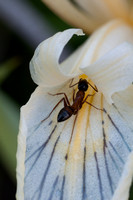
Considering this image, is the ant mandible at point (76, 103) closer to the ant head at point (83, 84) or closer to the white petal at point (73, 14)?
the ant head at point (83, 84)

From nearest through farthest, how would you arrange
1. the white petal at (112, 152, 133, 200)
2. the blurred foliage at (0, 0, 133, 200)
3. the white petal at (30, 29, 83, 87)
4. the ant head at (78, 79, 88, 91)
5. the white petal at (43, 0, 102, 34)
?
the white petal at (112, 152, 133, 200) → the white petal at (30, 29, 83, 87) → the ant head at (78, 79, 88, 91) → the white petal at (43, 0, 102, 34) → the blurred foliage at (0, 0, 133, 200)

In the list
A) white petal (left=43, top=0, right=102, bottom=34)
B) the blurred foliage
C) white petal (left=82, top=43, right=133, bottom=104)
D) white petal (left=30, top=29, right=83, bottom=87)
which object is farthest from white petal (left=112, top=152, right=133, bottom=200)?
white petal (left=43, top=0, right=102, bottom=34)

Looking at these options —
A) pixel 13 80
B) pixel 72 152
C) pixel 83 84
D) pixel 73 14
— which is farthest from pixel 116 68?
pixel 13 80

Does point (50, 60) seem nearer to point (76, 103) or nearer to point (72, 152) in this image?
point (76, 103)

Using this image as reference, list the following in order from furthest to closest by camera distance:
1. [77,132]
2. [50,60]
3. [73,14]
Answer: [73,14] → [77,132] → [50,60]

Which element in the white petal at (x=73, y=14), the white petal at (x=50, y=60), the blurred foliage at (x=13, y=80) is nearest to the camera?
the white petal at (x=50, y=60)

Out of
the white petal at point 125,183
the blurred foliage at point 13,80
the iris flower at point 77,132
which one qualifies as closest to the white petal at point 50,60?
the iris flower at point 77,132

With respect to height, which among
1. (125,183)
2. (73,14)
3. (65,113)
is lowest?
(125,183)

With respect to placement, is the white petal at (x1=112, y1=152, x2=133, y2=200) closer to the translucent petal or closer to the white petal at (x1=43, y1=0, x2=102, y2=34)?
the translucent petal
